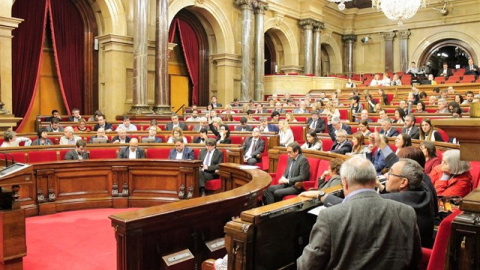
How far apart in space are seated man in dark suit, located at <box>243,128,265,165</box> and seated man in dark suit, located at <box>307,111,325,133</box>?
6.13 ft

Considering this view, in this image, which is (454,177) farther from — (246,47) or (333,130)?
(246,47)

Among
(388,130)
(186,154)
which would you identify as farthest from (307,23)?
(186,154)

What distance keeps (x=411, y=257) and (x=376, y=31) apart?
72.9 feet

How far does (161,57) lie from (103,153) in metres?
6.26

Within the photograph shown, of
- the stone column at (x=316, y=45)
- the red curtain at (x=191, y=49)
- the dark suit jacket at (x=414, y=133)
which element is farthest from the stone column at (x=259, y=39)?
the dark suit jacket at (x=414, y=133)

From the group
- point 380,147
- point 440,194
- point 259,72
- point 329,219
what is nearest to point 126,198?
point 380,147

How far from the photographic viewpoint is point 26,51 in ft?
38.7

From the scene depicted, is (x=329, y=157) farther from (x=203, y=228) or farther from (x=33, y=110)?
(x=33, y=110)

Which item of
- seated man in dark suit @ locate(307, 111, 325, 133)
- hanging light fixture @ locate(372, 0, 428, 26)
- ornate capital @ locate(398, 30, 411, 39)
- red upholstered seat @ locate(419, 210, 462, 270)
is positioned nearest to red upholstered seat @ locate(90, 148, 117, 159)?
seated man in dark suit @ locate(307, 111, 325, 133)

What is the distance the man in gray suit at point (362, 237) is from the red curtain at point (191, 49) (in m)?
14.4

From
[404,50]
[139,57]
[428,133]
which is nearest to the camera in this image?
[428,133]

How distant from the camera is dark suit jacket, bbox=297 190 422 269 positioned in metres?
1.80

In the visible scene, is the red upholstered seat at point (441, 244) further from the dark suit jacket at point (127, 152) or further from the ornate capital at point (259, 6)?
the ornate capital at point (259, 6)

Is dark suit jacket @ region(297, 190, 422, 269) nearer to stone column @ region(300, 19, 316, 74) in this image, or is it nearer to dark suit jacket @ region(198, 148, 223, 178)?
dark suit jacket @ region(198, 148, 223, 178)
